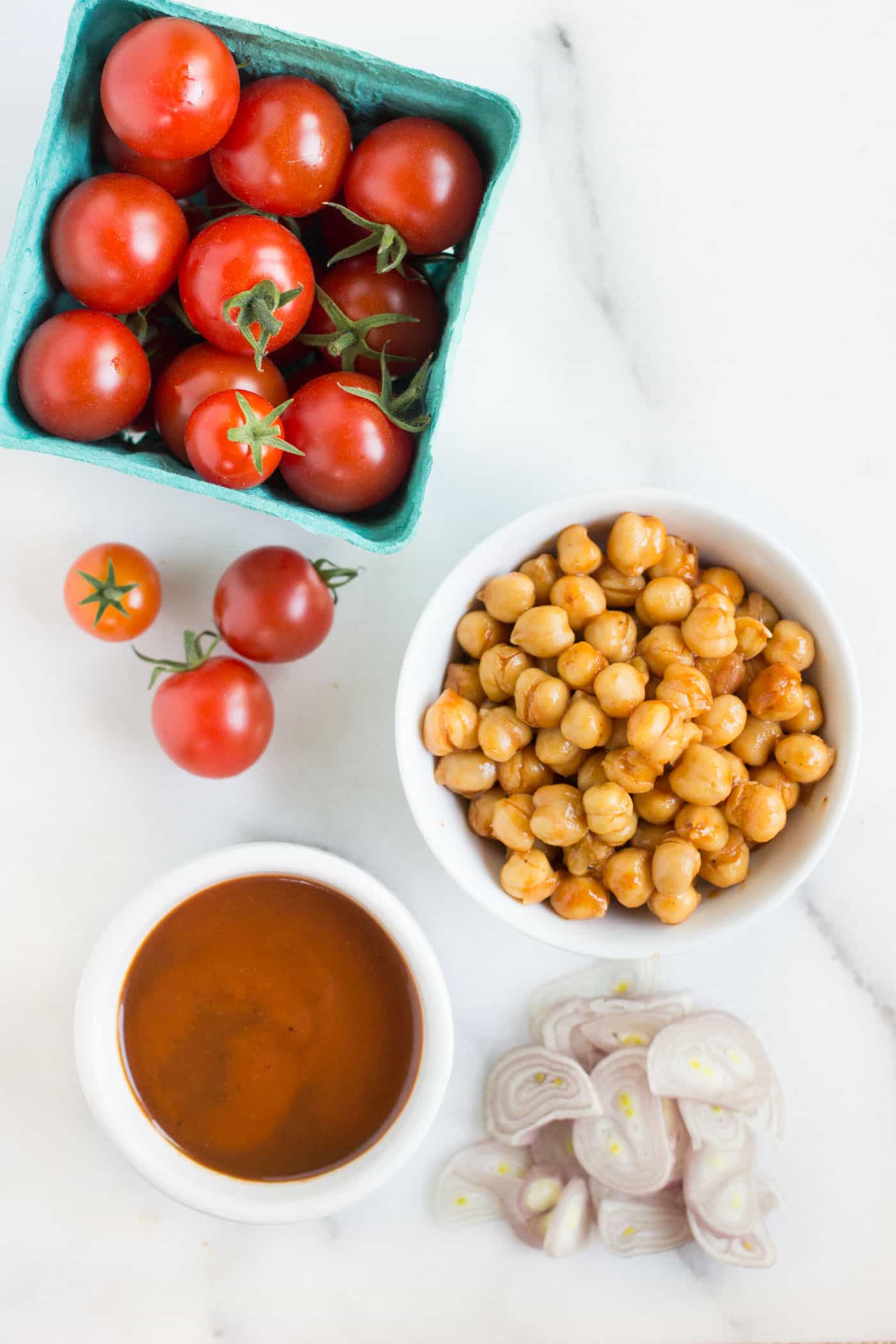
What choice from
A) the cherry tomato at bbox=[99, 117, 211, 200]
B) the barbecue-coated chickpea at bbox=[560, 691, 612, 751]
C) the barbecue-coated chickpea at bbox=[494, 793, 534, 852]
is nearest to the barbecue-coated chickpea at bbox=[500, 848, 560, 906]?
the barbecue-coated chickpea at bbox=[494, 793, 534, 852]

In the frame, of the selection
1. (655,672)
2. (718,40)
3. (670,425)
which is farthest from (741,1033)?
(718,40)

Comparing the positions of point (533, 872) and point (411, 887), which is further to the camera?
point (411, 887)

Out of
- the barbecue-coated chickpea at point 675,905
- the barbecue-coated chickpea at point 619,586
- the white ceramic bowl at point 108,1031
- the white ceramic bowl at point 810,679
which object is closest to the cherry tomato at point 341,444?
the white ceramic bowl at point 810,679

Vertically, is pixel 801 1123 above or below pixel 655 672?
below

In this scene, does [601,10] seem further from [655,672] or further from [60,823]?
[60,823]

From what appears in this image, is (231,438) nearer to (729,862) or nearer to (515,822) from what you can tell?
(515,822)

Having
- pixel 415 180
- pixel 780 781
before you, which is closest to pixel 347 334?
pixel 415 180

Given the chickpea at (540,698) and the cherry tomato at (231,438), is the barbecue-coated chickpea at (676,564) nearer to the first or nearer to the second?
the chickpea at (540,698)
